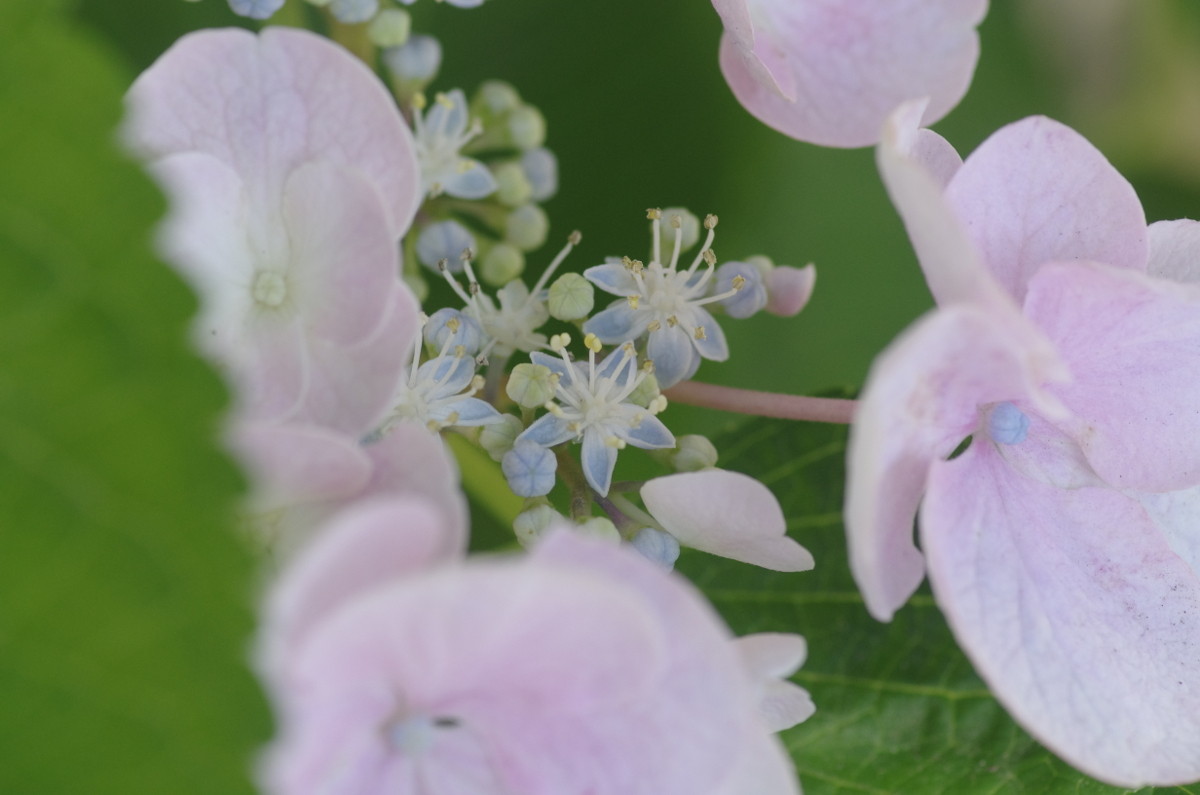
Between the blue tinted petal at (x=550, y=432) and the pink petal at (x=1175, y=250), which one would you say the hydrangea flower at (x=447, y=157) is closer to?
the blue tinted petal at (x=550, y=432)

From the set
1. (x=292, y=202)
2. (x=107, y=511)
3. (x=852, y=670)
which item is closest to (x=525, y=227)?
(x=292, y=202)

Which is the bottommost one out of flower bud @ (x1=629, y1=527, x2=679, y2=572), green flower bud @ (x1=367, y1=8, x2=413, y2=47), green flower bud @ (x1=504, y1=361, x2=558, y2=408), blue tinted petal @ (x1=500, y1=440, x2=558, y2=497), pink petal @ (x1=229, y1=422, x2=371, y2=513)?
flower bud @ (x1=629, y1=527, x2=679, y2=572)

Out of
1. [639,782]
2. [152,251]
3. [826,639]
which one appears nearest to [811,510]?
[826,639]

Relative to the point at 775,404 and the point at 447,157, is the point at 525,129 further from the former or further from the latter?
the point at 775,404

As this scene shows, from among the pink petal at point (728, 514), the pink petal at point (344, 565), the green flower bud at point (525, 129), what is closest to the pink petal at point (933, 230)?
the pink petal at point (728, 514)

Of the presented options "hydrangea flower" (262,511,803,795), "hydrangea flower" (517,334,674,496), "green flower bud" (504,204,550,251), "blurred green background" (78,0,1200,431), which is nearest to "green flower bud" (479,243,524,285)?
"green flower bud" (504,204,550,251)

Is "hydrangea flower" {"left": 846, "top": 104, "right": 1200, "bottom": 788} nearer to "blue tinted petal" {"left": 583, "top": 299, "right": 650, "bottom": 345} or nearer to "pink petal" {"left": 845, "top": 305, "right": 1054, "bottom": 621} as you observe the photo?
"pink petal" {"left": 845, "top": 305, "right": 1054, "bottom": 621}

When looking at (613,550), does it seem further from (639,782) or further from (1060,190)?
(1060,190)
